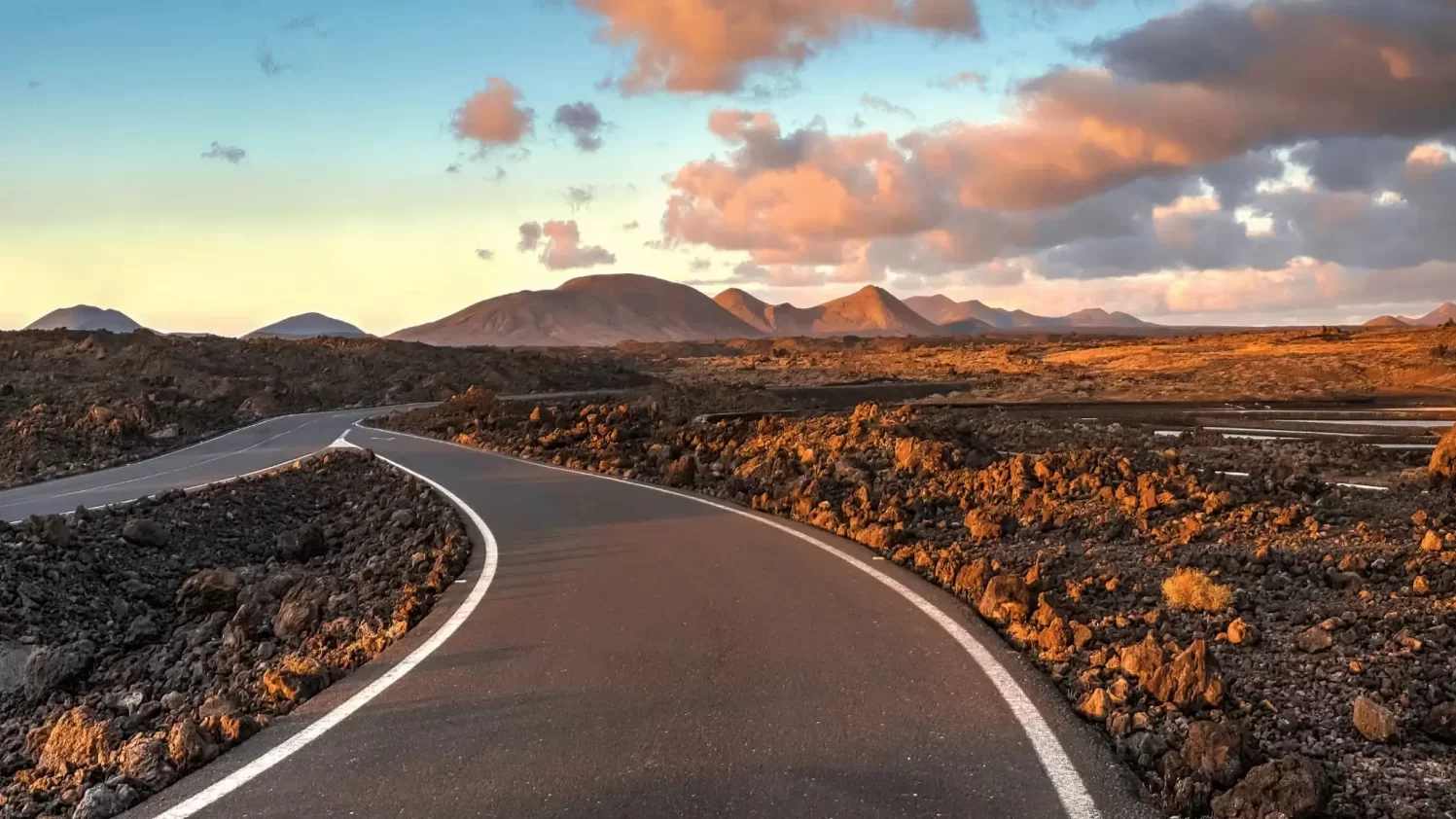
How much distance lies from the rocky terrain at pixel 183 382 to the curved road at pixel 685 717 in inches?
893

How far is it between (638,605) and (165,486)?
13949 millimetres

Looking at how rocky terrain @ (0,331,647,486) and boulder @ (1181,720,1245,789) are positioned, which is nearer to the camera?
boulder @ (1181,720,1245,789)

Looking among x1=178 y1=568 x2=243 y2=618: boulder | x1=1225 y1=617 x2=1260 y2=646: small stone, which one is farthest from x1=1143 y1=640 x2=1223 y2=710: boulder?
x1=178 y1=568 x2=243 y2=618: boulder

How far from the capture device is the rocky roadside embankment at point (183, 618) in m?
5.15

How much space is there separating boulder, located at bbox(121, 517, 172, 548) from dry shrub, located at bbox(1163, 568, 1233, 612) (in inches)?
492

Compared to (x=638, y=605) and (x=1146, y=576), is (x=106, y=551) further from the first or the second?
(x=1146, y=576)

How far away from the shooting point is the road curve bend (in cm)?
417

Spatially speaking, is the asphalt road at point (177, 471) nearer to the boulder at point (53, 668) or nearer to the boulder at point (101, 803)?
the boulder at point (53, 668)

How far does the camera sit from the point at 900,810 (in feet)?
13.1

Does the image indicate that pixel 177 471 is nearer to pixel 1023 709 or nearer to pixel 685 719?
pixel 685 719

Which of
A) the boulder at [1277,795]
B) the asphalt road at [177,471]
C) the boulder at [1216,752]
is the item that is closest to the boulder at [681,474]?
the asphalt road at [177,471]

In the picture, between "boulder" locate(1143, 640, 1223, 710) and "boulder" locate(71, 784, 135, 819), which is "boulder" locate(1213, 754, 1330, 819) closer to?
"boulder" locate(1143, 640, 1223, 710)

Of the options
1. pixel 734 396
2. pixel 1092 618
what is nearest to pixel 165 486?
pixel 1092 618

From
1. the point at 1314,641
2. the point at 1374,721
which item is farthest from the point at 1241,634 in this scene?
the point at 1374,721
